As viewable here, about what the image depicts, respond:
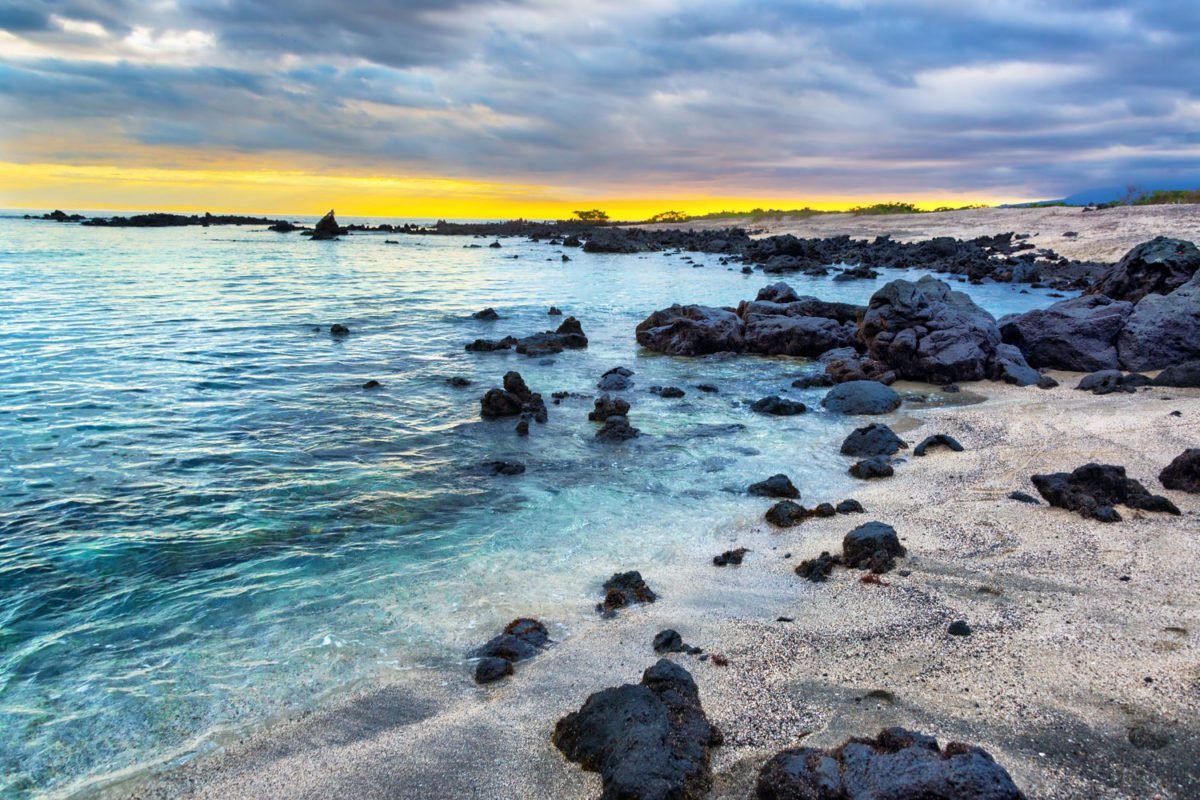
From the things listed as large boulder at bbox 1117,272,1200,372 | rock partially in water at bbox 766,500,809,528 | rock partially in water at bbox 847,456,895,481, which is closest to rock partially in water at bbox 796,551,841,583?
rock partially in water at bbox 766,500,809,528

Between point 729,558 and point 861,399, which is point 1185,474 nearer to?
point 729,558

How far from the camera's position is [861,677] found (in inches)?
188

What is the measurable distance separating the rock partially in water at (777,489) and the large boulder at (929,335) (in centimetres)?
807

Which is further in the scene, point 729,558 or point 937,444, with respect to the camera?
point 937,444

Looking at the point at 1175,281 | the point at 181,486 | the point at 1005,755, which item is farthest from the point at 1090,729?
the point at 1175,281

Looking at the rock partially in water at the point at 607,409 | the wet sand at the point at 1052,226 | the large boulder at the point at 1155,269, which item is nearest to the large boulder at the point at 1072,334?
the large boulder at the point at 1155,269

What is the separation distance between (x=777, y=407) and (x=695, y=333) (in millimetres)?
7115

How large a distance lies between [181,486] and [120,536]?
145cm

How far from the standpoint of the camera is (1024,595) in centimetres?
578

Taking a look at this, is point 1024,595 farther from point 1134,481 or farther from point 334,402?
point 334,402

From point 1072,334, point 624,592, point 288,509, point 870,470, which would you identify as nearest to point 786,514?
point 870,470

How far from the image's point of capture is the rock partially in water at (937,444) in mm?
10133

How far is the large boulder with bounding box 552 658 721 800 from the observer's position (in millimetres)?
3709

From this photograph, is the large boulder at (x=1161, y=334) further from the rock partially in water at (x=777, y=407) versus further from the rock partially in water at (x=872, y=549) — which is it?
the rock partially in water at (x=872, y=549)
